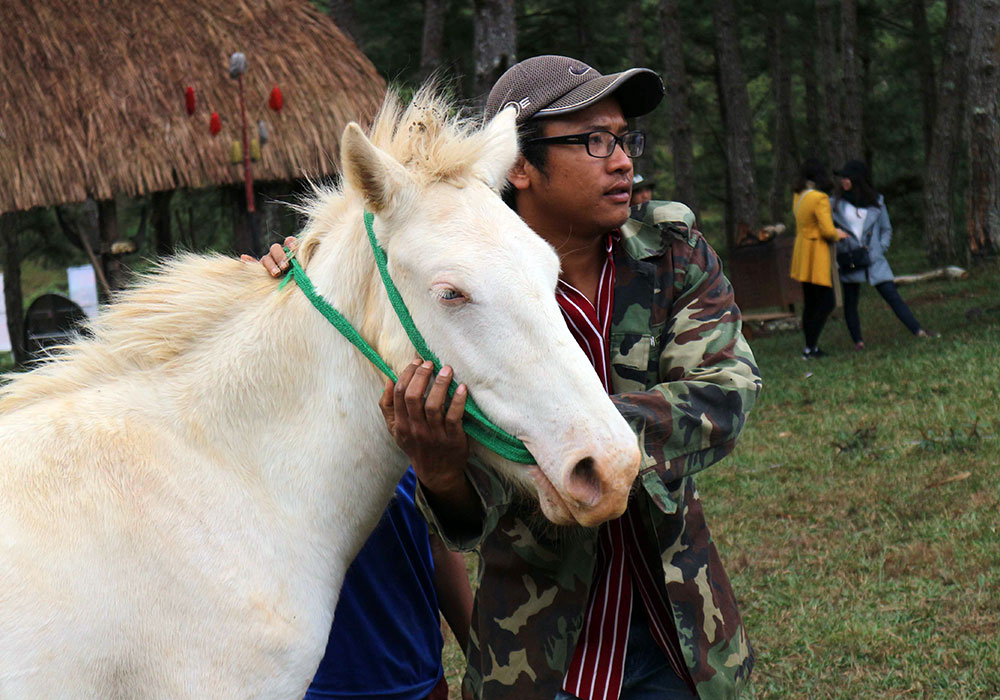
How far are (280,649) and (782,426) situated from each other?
6.79 m

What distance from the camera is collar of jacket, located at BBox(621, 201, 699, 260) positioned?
239 cm

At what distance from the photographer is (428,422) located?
188cm

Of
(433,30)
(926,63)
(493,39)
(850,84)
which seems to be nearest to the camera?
(493,39)

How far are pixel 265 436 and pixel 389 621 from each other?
817 mm

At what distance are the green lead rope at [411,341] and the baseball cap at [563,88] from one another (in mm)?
577

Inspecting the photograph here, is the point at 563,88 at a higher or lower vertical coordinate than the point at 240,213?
higher

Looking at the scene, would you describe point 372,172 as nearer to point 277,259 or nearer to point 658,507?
point 277,259

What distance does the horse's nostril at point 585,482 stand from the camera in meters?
1.73

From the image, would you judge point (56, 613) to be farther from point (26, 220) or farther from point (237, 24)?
point (26, 220)

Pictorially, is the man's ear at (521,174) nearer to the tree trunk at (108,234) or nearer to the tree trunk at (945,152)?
the tree trunk at (108,234)

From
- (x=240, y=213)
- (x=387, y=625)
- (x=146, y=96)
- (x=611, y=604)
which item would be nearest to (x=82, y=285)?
(x=240, y=213)

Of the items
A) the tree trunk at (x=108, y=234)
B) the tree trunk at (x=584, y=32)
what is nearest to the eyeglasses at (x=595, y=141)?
the tree trunk at (x=108, y=234)

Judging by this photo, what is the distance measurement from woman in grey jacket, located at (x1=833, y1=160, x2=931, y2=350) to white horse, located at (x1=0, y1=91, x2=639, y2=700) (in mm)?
9361

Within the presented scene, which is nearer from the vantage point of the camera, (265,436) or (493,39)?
(265,436)
